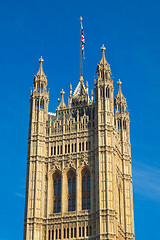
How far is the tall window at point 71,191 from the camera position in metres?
68.3

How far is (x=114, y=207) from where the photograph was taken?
6588cm

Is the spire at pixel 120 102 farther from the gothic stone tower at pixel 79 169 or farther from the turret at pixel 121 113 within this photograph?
the gothic stone tower at pixel 79 169

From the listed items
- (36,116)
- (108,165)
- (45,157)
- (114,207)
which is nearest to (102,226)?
(114,207)

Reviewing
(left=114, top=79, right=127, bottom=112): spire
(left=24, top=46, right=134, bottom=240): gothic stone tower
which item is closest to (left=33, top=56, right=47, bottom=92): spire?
(left=24, top=46, right=134, bottom=240): gothic stone tower

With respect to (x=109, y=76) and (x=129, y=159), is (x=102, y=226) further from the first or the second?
(x=109, y=76)

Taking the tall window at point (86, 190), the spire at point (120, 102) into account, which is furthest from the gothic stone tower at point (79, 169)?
the spire at point (120, 102)

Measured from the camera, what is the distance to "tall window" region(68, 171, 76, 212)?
6832cm

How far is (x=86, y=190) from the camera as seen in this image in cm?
6869

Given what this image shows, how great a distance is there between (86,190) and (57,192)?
3322mm

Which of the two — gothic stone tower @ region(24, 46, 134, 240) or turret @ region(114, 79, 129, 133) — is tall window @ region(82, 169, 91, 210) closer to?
gothic stone tower @ region(24, 46, 134, 240)

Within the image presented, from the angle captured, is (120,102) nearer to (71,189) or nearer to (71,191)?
(71,189)

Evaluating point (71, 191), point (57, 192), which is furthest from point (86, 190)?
point (57, 192)

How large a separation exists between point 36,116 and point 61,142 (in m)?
4.52

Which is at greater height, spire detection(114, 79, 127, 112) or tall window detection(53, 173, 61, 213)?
spire detection(114, 79, 127, 112)
